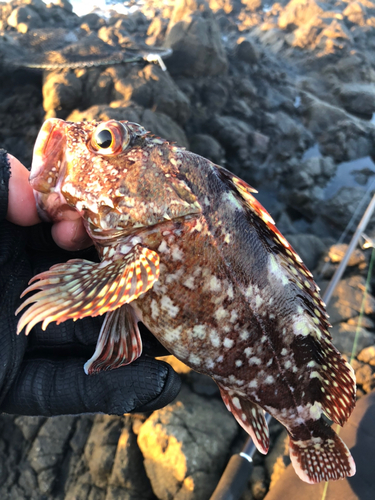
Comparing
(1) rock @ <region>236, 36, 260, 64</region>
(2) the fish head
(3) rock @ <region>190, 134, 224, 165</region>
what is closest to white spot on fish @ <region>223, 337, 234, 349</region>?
(2) the fish head

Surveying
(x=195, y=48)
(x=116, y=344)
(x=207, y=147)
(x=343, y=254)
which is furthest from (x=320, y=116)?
(x=116, y=344)

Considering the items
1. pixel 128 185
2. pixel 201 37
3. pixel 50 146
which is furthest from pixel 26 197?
pixel 201 37

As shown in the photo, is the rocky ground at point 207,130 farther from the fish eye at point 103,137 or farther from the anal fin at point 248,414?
the fish eye at point 103,137

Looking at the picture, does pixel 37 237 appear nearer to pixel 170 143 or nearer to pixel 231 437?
pixel 170 143

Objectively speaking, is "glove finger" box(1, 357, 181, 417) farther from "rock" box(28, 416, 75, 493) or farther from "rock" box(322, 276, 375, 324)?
"rock" box(322, 276, 375, 324)

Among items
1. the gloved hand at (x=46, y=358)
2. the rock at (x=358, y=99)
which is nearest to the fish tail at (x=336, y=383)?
the gloved hand at (x=46, y=358)

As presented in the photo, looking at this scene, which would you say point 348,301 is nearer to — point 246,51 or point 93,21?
point 246,51
